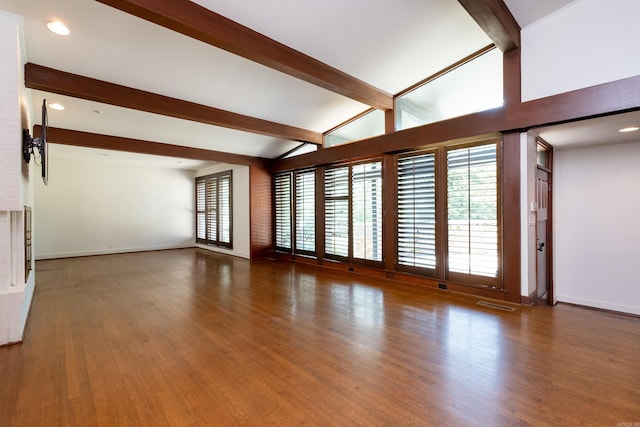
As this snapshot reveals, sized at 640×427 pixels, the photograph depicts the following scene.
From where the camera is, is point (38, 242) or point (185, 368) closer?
point (185, 368)

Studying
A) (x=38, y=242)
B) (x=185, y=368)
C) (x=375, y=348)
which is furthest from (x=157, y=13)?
(x=38, y=242)

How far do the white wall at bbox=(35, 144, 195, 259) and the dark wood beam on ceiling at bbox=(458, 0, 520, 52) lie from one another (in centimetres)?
823

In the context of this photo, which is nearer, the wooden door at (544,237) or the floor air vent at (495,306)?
the floor air vent at (495,306)

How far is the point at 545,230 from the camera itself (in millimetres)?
4402

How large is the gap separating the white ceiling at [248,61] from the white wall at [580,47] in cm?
20

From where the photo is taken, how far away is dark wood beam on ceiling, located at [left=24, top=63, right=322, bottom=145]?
3.37 m

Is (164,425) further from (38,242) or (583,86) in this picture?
(38,242)

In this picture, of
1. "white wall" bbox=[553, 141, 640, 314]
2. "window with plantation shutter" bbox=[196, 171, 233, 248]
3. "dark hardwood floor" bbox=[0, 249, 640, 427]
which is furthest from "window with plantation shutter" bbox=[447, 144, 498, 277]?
"window with plantation shutter" bbox=[196, 171, 233, 248]

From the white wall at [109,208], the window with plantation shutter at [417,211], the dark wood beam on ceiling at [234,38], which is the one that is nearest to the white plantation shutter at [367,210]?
the window with plantation shutter at [417,211]

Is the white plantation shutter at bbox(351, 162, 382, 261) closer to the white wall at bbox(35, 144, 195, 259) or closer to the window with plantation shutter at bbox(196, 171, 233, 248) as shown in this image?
the window with plantation shutter at bbox(196, 171, 233, 248)

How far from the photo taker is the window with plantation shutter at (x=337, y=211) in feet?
18.9

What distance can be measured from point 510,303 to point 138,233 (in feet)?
31.1

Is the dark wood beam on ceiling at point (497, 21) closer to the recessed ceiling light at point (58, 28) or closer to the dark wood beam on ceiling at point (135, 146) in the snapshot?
the recessed ceiling light at point (58, 28)

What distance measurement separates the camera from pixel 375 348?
253 centimetres
